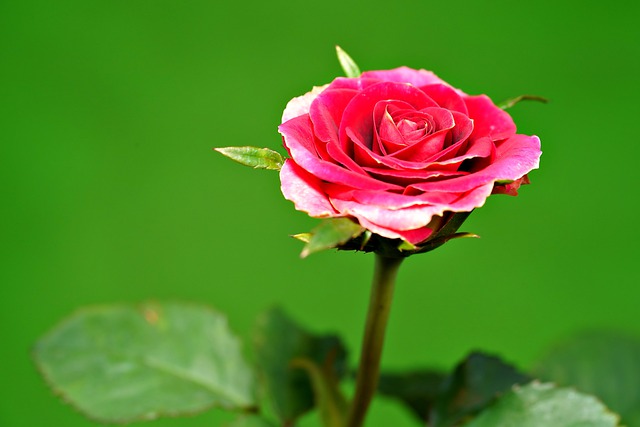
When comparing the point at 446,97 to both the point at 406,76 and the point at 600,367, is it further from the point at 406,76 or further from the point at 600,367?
the point at 600,367

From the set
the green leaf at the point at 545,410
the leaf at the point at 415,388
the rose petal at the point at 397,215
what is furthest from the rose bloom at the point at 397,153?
the leaf at the point at 415,388

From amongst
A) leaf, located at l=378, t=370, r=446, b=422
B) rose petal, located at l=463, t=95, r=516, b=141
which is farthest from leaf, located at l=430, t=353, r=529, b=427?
rose petal, located at l=463, t=95, r=516, b=141

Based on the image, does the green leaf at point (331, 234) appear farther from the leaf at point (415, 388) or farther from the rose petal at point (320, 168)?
the leaf at point (415, 388)

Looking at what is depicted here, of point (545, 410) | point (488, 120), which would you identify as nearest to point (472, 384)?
point (545, 410)

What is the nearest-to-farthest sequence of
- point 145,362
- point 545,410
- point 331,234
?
1. point 331,234
2. point 545,410
3. point 145,362

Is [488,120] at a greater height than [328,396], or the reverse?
[488,120]

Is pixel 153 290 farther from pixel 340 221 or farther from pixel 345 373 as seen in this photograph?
pixel 340 221

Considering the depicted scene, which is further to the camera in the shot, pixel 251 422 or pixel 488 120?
pixel 251 422
